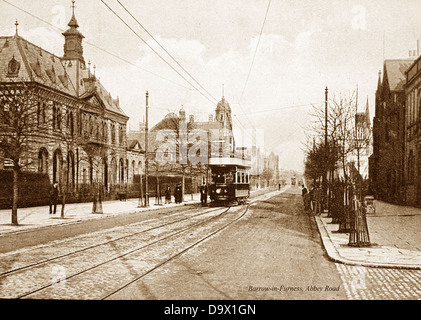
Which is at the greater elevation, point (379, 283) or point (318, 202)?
point (318, 202)

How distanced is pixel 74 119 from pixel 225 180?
20.7 m

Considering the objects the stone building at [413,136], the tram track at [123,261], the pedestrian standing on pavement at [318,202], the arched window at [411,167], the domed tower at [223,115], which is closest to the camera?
the tram track at [123,261]

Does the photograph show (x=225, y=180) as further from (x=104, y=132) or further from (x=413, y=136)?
(x=104, y=132)

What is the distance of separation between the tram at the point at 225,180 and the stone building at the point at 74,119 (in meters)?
7.85

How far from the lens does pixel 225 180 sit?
33.2 meters

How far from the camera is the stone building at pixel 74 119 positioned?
108 ft

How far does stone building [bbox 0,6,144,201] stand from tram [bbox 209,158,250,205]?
7.85 m

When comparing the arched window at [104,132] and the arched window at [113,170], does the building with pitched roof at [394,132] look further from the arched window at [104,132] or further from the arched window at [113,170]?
the arched window at [104,132]

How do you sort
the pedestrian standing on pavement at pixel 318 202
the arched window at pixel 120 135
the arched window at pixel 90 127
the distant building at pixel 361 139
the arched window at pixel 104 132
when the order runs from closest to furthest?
the pedestrian standing on pavement at pixel 318 202 → the distant building at pixel 361 139 → the arched window at pixel 90 127 → the arched window at pixel 104 132 → the arched window at pixel 120 135

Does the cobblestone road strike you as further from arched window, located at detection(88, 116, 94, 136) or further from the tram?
arched window, located at detection(88, 116, 94, 136)

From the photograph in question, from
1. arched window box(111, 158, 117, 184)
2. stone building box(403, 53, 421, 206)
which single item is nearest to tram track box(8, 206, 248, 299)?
stone building box(403, 53, 421, 206)

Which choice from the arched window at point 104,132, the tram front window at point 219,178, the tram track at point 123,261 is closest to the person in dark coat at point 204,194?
the tram front window at point 219,178

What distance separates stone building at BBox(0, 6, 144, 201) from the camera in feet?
108

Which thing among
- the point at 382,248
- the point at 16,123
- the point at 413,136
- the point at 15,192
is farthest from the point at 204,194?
the point at 382,248
